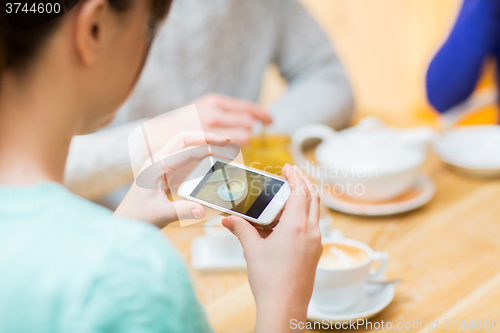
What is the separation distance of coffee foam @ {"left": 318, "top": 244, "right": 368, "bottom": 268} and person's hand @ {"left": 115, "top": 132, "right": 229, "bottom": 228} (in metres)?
0.15

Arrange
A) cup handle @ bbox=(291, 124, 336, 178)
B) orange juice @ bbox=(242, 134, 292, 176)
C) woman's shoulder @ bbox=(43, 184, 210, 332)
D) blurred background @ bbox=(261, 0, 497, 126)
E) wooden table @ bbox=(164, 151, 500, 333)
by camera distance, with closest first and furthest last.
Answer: woman's shoulder @ bbox=(43, 184, 210, 332), wooden table @ bbox=(164, 151, 500, 333), orange juice @ bbox=(242, 134, 292, 176), cup handle @ bbox=(291, 124, 336, 178), blurred background @ bbox=(261, 0, 497, 126)

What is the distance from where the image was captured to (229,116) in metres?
0.60

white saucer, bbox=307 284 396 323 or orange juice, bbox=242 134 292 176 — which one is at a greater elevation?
orange juice, bbox=242 134 292 176

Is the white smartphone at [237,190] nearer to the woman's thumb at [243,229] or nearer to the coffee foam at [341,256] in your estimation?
the woman's thumb at [243,229]

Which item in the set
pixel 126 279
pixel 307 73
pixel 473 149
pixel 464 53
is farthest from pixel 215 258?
pixel 464 53

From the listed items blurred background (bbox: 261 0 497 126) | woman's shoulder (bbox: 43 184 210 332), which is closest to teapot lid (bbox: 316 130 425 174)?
woman's shoulder (bbox: 43 184 210 332)

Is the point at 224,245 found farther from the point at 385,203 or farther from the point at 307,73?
the point at 307,73

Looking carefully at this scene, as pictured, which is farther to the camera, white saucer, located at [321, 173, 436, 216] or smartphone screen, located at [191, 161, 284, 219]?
white saucer, located at [321, 173, 436, 216]

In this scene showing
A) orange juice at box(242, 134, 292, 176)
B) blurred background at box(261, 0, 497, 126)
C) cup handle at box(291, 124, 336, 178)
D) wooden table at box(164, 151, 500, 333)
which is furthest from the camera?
blurred background at box(261, 0, 497, 126)

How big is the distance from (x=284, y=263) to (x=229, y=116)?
0.34m

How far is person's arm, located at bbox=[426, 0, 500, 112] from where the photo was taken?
102cm

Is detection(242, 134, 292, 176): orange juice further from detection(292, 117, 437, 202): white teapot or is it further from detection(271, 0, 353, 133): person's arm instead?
detection(271, 0, 353, 133): person's arm

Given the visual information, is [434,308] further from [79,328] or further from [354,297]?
[79,328]

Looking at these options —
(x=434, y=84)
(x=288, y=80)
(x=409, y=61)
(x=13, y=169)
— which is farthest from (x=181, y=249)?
(x=409, y=61)
